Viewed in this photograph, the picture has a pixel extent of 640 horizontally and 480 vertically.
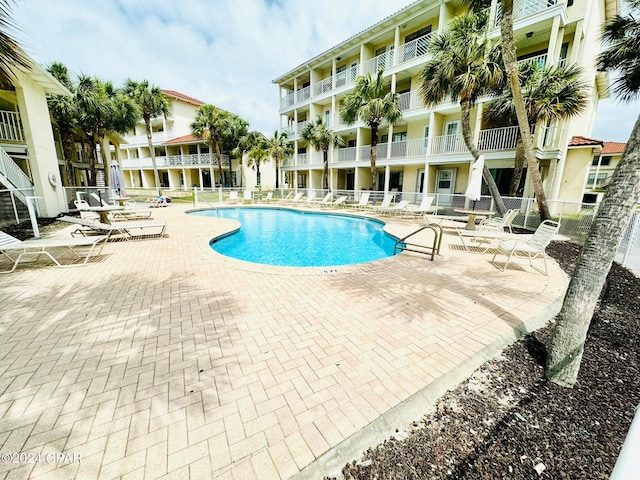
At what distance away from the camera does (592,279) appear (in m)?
2.33

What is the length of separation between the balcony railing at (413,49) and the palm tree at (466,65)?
5524 mm

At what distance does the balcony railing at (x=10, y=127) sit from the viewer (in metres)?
11.3

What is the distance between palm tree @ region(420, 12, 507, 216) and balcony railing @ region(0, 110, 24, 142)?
18.8 metres

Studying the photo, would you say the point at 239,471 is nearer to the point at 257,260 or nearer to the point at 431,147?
the point at 257,260

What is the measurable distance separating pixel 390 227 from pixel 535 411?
29.5 ft

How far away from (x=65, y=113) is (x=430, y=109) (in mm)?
21304

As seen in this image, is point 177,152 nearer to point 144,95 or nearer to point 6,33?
point 144,95

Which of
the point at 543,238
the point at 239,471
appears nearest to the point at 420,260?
the point at 543,238

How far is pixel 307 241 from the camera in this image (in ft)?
32.9

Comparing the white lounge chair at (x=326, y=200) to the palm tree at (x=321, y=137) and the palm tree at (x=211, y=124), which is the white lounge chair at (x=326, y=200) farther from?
the palm tree at (x=211, y=124)

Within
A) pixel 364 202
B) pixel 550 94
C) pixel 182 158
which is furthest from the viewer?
pixel 182 158

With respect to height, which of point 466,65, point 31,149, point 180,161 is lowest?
point 31,149

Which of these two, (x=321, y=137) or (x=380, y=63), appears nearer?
(x=380, y=63)

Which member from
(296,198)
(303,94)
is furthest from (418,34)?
(296,198)
